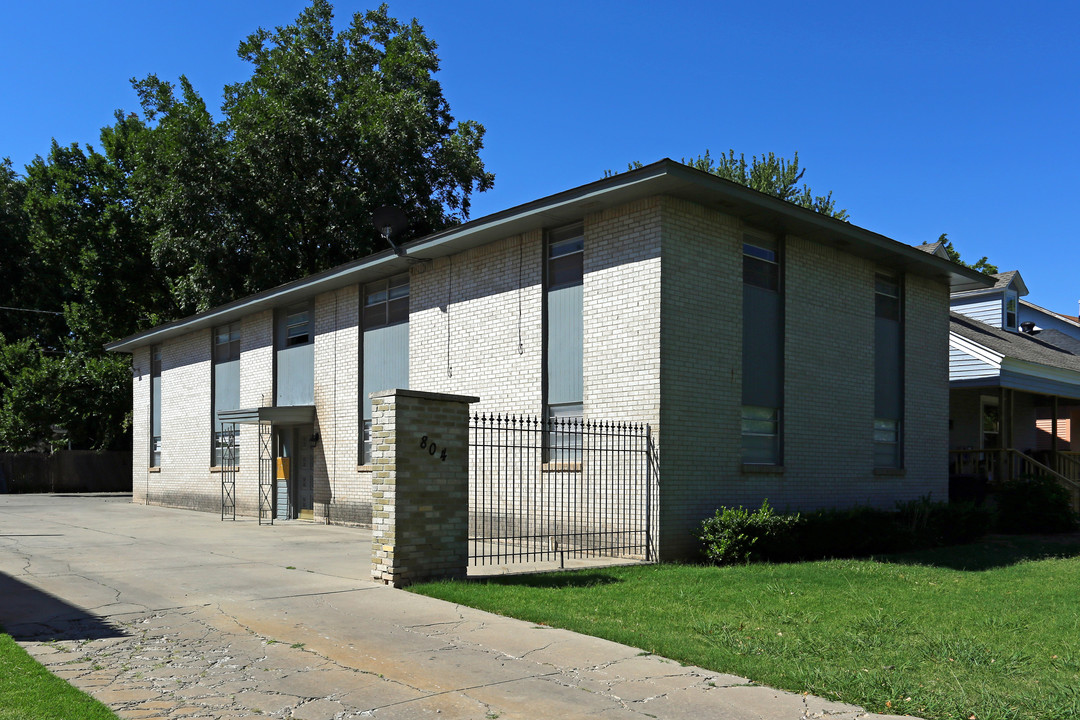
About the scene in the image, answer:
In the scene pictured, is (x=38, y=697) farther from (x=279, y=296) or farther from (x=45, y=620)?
(x=279, y=296)

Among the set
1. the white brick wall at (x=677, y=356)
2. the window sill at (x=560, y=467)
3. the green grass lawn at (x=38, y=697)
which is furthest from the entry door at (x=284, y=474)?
the green grass lawn at (x=38, y=697)

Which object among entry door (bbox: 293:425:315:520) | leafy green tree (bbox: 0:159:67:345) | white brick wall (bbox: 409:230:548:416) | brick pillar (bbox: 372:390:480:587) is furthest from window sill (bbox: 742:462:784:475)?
leafy green tree (bbox: 0:159:67:345)

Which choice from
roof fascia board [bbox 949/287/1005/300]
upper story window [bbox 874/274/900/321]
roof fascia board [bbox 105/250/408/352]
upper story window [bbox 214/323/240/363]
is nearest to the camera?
upper story window [bbox 874/274/900/321]

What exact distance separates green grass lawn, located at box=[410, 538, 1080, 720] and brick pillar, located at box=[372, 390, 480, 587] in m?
0.49

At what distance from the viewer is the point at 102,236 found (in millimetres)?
40438

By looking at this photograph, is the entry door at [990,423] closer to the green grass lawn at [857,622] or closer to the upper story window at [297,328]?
the green grass lawn at [857,622]

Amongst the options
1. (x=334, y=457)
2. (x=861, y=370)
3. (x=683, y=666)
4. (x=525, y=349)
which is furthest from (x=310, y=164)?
(x=683, y=666)

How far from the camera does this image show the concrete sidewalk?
6.23 metres

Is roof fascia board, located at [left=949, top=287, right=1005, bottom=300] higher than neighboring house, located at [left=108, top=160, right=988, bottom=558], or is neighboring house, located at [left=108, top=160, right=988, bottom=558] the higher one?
roof fascia board, located at [left=949, top=287, right=1005, bottom=300]

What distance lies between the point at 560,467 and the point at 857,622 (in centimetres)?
684

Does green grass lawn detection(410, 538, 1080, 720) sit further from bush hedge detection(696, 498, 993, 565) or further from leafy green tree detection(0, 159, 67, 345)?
leafy green tree detection(0, 159, 67, 345)

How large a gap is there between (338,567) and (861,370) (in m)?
10.9

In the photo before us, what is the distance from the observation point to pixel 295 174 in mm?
34469

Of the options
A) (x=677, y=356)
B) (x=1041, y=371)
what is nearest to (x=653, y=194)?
(x=677, y=356)
